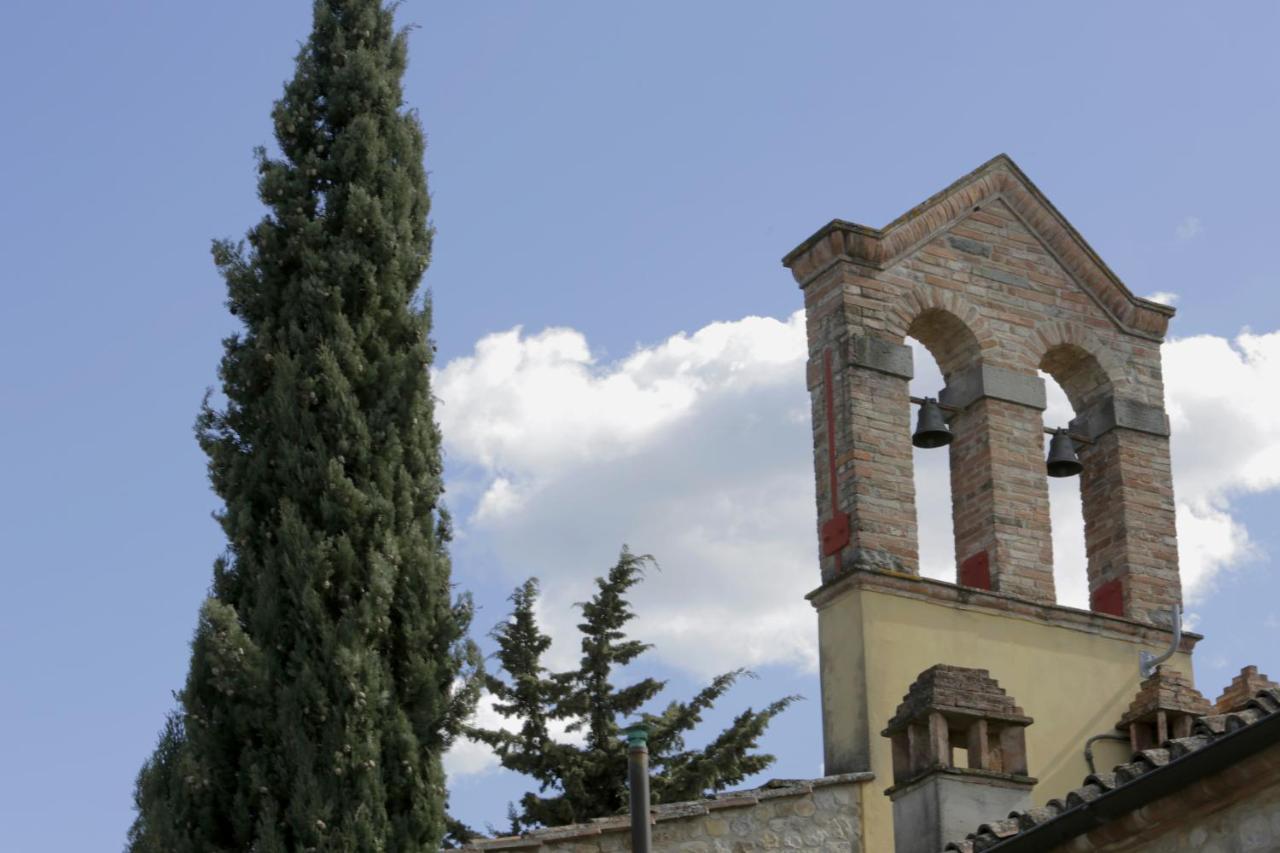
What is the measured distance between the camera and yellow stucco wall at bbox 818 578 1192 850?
12.3 meters

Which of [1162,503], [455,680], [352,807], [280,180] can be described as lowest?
[352,807]

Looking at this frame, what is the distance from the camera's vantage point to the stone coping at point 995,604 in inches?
496

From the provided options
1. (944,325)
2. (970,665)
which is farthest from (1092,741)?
(944,325)

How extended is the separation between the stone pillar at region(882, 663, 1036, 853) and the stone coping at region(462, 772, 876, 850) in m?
0.53

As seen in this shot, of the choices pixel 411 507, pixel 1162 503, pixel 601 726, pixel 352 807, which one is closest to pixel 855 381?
pixel 1162 503

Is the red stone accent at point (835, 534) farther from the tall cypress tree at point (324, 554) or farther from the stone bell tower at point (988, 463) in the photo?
the tall cypress tree at point (324, 554)

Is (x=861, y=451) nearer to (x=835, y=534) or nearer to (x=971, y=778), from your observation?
(x=835, y=534)

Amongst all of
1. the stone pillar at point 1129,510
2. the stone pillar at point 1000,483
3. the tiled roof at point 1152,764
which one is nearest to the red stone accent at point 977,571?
the stone pillar at point 1000,483

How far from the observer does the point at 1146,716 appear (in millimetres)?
12992

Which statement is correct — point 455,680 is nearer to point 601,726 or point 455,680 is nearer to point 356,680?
point 356,680

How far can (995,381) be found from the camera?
13.6 m

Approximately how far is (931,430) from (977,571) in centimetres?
91

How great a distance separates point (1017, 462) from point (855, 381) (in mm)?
1199

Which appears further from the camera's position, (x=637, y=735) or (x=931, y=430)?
(x=931, y=430)
